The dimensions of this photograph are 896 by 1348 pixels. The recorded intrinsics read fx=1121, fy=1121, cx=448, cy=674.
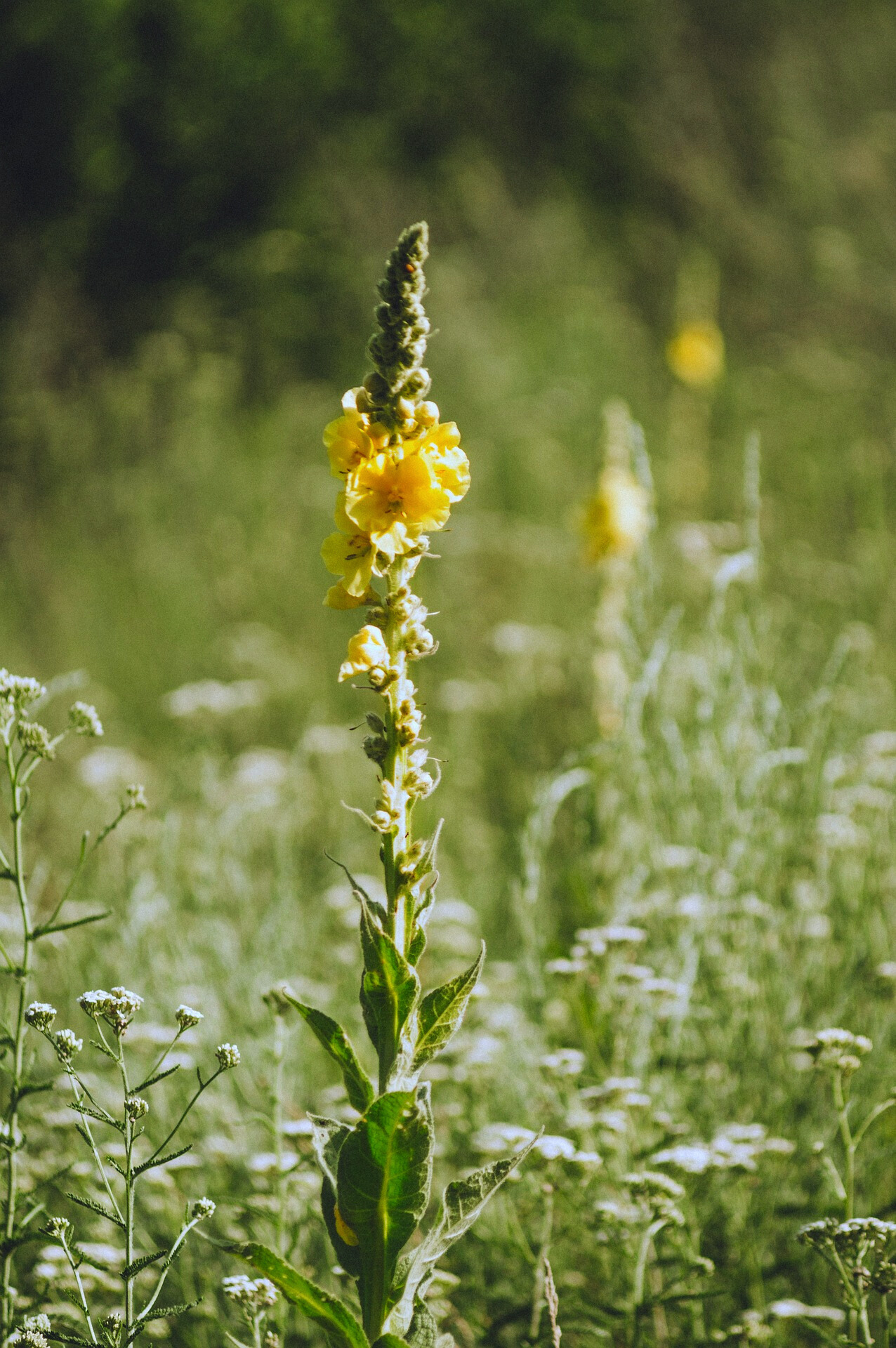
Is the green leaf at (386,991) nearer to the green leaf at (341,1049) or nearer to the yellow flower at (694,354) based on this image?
the green leaf at (341,1049)

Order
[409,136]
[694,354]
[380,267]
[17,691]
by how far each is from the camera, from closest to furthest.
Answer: [17,691] < [694,354] < [380,267] < [409,136]

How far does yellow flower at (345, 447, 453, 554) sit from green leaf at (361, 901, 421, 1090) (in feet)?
1.28

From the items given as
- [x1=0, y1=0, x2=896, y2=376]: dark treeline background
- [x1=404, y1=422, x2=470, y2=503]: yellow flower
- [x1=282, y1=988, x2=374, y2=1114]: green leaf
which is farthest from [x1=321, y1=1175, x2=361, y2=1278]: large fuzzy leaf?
[x1=0, y1=0, x2=896, y2=376]: dark treeline background

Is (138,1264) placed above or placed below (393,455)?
below

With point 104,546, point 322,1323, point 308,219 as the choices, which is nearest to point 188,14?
point 308,219

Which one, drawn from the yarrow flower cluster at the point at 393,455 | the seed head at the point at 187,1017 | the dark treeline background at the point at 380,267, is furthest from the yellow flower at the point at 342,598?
the dark treeline background at the point at 380,267

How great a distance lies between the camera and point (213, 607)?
17.3 ft

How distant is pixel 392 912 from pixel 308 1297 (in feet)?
1.23

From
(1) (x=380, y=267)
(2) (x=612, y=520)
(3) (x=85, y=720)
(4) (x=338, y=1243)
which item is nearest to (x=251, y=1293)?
(4) (x=338, y=1243)

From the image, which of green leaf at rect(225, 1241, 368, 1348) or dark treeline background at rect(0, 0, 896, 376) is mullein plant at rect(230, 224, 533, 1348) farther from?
dark treeline background at rect(0, 0, 896, 376)

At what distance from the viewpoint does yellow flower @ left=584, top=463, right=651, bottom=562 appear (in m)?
3.29

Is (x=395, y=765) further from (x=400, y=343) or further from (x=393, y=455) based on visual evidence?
(x=400, y=343)

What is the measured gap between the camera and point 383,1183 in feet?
3.67

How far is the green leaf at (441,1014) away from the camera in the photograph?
3.84ft
